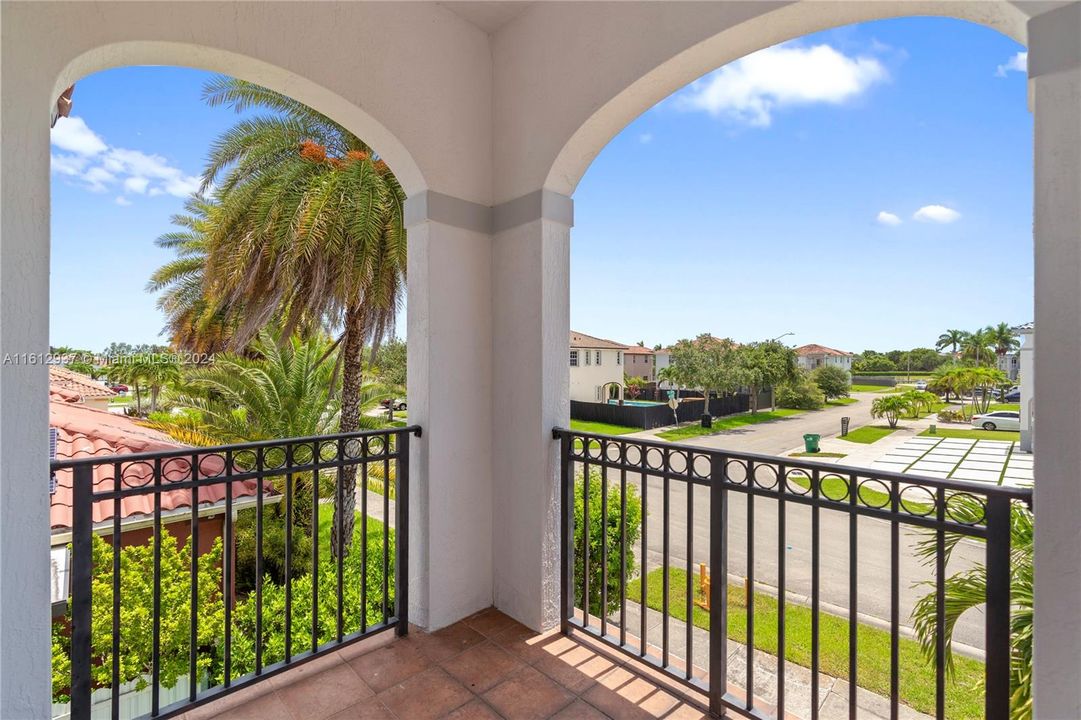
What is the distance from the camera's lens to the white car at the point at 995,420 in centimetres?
1016

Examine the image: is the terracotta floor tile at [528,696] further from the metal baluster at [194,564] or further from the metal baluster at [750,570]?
the metal baluster at [194,564]

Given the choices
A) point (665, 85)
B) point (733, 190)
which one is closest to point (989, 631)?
point (665, 85)

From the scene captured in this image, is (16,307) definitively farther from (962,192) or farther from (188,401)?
(962,192)

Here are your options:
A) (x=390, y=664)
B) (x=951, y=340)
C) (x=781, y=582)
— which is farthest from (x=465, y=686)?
(x=951, y=340)

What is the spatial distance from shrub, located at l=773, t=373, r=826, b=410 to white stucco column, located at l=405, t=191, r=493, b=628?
18.3 metres

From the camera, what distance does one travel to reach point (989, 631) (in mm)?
1370

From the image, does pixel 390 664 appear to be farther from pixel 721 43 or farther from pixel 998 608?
pixel 721 43

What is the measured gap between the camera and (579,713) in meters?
1.90

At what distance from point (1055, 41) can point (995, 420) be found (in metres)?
13.4

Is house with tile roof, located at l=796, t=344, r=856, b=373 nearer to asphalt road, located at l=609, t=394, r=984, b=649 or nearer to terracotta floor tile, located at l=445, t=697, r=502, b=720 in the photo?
asphalt road, located at l=609, t=394, r=984, b=649

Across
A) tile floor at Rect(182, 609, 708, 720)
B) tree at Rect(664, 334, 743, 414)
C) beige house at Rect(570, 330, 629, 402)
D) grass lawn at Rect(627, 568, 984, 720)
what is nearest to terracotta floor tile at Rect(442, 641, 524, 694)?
tile floor at Rect(182, 609, 708, 720)

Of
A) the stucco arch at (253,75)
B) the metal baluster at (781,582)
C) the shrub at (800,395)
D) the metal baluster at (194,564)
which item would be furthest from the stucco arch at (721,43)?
the shrub at (800,395)

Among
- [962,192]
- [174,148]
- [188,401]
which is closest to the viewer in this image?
[188,401]

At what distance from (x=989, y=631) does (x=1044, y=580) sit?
0.27m
